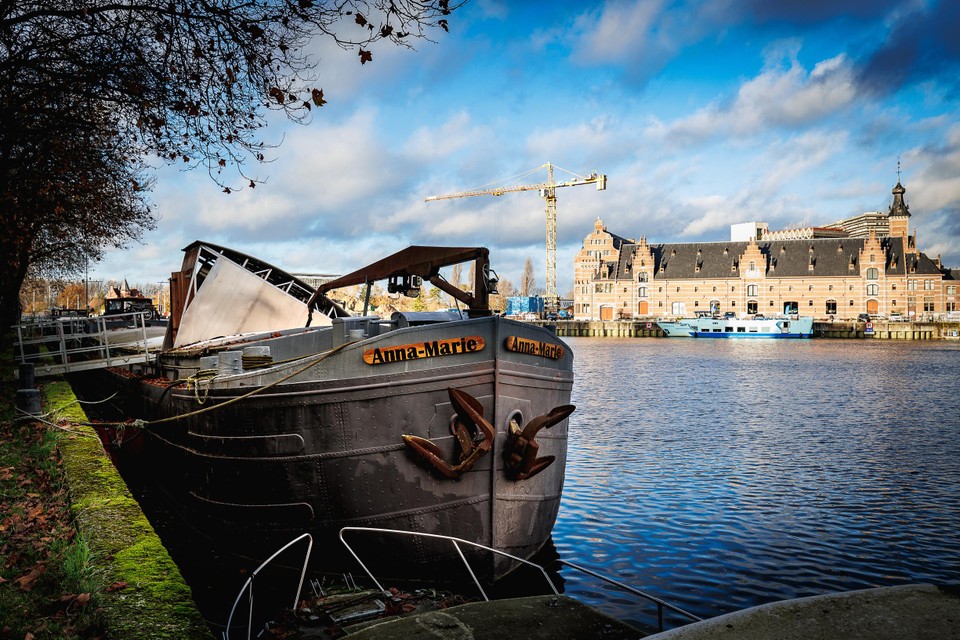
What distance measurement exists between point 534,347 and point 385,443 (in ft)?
8.60

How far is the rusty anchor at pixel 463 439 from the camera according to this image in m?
9.09

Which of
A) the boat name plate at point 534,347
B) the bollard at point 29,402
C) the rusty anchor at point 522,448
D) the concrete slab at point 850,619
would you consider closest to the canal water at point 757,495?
the rusty anchor at point 522,448

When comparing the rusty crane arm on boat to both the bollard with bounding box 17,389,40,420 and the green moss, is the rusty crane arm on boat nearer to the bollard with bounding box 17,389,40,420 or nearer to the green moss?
the green moss

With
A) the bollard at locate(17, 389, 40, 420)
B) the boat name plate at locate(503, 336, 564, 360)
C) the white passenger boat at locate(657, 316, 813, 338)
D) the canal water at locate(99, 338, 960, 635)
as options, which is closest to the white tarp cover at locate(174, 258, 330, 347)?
the bollard at locate(17, 389, 40, 420)

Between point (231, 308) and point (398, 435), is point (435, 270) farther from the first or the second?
point (231, 308)

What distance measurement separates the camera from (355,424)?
9.25 m

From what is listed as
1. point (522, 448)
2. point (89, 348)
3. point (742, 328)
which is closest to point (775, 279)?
point (742, 328)

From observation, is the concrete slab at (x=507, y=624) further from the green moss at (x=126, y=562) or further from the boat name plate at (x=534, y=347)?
the boat name plate at (x=534, y=347)

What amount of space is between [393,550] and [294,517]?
1.57 m

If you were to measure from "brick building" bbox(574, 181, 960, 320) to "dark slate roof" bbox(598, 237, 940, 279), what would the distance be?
173 millimetres

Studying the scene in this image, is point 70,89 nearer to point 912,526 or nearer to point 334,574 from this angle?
point 334,574

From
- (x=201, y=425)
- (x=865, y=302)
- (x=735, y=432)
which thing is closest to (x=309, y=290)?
(x=201, y=425)

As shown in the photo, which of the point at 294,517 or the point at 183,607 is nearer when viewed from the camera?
the point at 183,607

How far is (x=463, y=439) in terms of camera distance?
363 inches
